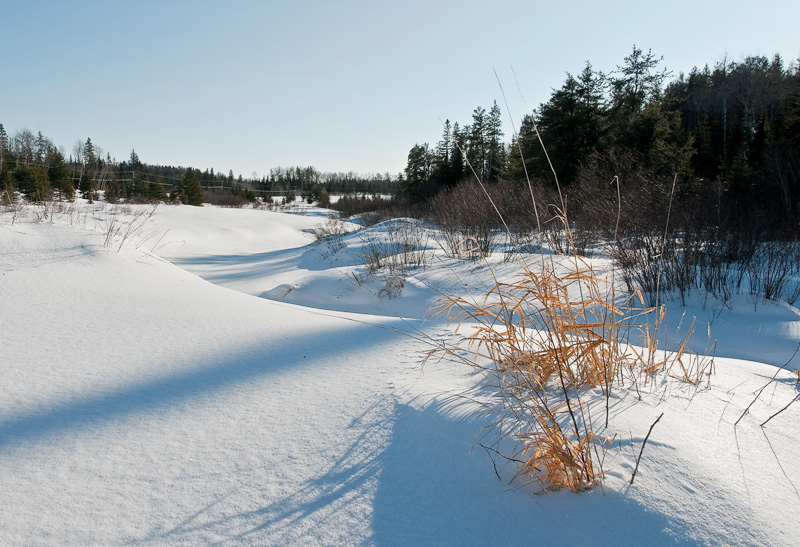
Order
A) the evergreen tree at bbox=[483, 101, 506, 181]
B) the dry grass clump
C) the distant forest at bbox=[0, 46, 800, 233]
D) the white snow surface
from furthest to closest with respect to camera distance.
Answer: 1. the evergreen tree at bbox=[483, 101, 506, 181]
2. the distant forest at bbox=[0, 46, 800, 233]
3. the dry grass clump
4. the white snow surface

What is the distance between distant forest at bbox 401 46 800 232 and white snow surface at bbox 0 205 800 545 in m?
1.56

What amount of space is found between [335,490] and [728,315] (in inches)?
224

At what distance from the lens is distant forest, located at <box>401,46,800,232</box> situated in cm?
982

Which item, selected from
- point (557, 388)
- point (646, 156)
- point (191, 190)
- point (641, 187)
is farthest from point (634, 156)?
point (191, 190)

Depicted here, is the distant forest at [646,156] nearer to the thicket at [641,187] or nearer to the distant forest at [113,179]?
the thicket at [641,187]

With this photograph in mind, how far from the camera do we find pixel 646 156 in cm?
1568

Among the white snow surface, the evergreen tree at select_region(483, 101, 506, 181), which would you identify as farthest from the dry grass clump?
the evergreen tree at select_region(483, 101, 506, 181)

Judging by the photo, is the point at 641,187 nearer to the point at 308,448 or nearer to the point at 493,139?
the point at 308,448

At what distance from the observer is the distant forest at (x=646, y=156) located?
9.82 m

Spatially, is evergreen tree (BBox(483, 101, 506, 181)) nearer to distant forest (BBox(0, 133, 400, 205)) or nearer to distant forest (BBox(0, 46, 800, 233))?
distant forest (BBox(0, 46, 800, 233))

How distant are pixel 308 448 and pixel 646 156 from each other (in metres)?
17.9

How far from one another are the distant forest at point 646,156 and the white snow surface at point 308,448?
1.56 m

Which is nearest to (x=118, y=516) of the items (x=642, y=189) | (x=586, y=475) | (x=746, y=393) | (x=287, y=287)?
(x=586, y=475)

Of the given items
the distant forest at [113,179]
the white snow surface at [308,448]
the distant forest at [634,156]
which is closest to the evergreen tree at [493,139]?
the distant forest at [634,156]
